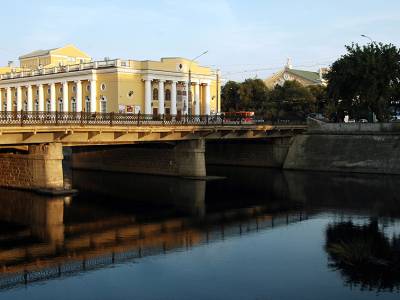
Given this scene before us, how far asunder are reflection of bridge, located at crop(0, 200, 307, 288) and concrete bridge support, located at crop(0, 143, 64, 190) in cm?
1015

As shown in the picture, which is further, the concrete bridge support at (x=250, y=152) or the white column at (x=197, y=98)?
the white column at (x=197, y=98)

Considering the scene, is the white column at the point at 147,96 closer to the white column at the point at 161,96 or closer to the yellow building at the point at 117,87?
the yellow building at the point at 117,87

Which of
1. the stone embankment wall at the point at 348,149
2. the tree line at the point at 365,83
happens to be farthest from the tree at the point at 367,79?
the stone embankment wall at the point at 348,149

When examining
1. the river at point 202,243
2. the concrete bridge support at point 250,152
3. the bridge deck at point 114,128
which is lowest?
the river at point 202,243

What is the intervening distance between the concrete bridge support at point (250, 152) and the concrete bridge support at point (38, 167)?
29411mm

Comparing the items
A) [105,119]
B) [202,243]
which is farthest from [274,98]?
[202,243]

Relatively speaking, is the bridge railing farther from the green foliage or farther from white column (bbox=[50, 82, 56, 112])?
the green foliage

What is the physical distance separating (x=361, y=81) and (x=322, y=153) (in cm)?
1146

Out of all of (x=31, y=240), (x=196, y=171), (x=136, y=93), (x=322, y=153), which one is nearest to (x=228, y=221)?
(x=31, y=240)

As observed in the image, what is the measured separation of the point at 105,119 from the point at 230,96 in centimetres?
6723

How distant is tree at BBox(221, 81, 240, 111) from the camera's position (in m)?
108

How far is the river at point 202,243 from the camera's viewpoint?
20359 millimetres

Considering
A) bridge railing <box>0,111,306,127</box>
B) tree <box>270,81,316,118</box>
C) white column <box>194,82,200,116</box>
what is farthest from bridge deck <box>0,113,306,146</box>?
tree <box>270,81,316,118</box>

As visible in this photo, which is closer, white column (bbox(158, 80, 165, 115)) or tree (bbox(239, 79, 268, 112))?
white column (bbox(158, 80, 165, 115))
